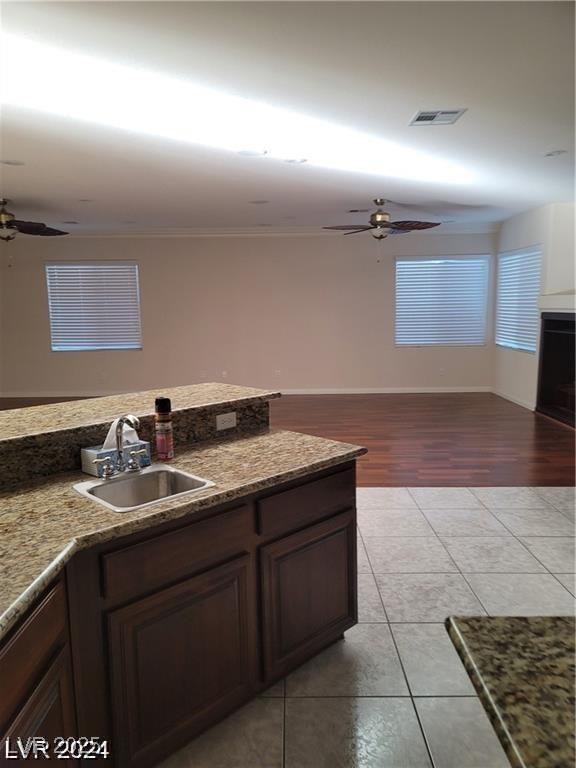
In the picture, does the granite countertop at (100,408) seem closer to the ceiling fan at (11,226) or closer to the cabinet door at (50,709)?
the cabinet door at (50,709)

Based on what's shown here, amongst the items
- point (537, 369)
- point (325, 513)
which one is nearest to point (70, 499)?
point (325, 513)

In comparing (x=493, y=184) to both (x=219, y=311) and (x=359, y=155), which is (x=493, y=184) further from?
(x=219, y=311)

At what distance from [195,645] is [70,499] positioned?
2.06 ft

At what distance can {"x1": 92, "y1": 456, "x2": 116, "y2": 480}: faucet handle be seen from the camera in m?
1.88

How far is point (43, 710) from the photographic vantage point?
1245mm

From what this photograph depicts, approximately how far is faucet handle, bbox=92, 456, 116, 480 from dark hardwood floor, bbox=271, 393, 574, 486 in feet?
9.37

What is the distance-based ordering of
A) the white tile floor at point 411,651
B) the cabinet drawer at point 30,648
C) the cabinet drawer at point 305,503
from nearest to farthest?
the cabinet drawer at point 30,648, the white tile floor at point 411,651, the cabinet drawer at point 305,503

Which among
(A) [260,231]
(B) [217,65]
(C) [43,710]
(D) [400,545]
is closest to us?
(C) [43,710]

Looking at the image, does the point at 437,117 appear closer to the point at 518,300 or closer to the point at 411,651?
the point at 411,651

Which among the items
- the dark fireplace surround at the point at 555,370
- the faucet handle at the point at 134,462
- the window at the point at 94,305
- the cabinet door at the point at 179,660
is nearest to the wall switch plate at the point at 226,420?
the faucet handle at the point at 134,462

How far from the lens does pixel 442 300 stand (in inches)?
330

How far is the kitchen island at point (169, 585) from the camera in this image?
1.30m

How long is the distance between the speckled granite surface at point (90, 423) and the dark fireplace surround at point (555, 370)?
506 cm

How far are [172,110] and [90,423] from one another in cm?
197
